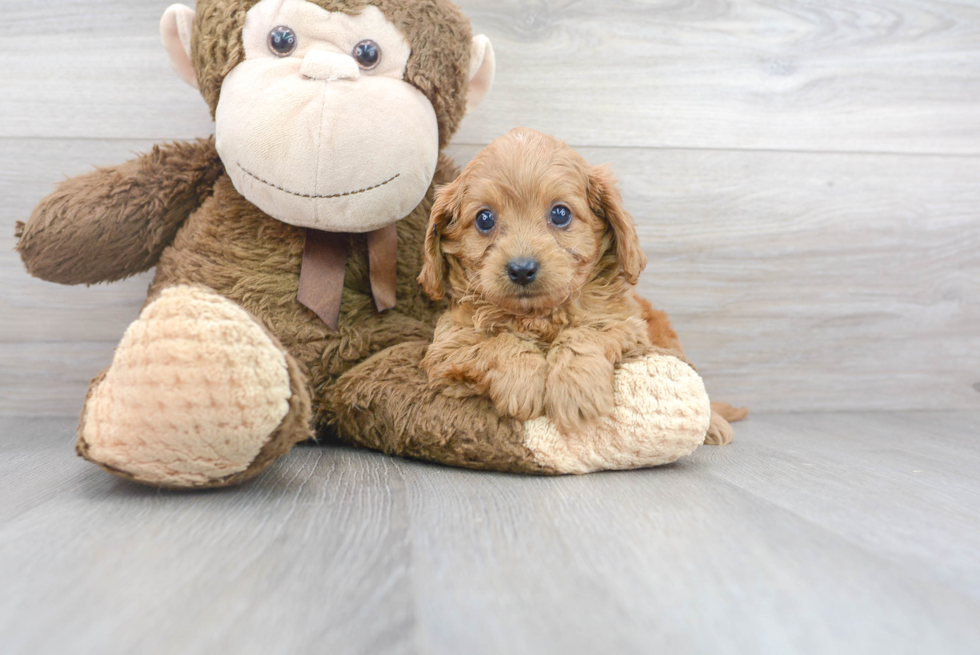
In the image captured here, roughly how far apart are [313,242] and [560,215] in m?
0.41

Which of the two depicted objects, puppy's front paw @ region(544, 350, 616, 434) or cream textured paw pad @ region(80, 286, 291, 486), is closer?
cream textured paw pad @ region(80, 286, 291, 486)

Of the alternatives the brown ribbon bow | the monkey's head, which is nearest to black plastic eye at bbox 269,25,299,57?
the monkey's head

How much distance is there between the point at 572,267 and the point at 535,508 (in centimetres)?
33

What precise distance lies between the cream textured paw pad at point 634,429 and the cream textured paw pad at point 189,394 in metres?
0.35

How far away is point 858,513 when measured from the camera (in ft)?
2.66

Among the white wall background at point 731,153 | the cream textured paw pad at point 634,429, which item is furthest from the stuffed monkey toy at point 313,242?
the white wall background at point 731,153

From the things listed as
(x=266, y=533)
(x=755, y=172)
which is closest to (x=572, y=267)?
(x=266, y=533)

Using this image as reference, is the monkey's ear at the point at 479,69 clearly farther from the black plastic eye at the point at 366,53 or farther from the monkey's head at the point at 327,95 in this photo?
the black plastic eye at the point at 366,53

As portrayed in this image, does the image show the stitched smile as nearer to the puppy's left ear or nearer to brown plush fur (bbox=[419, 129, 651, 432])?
brown plush fur (bbox=[419, 129, 651, 432])

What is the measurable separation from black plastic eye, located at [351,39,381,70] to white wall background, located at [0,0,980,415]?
1.27 ft

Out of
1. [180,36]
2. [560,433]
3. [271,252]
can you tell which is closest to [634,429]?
[560,433]

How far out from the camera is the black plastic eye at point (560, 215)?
0.95 metres

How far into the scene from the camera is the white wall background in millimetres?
1353

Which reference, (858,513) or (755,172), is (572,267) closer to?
(858,513)
